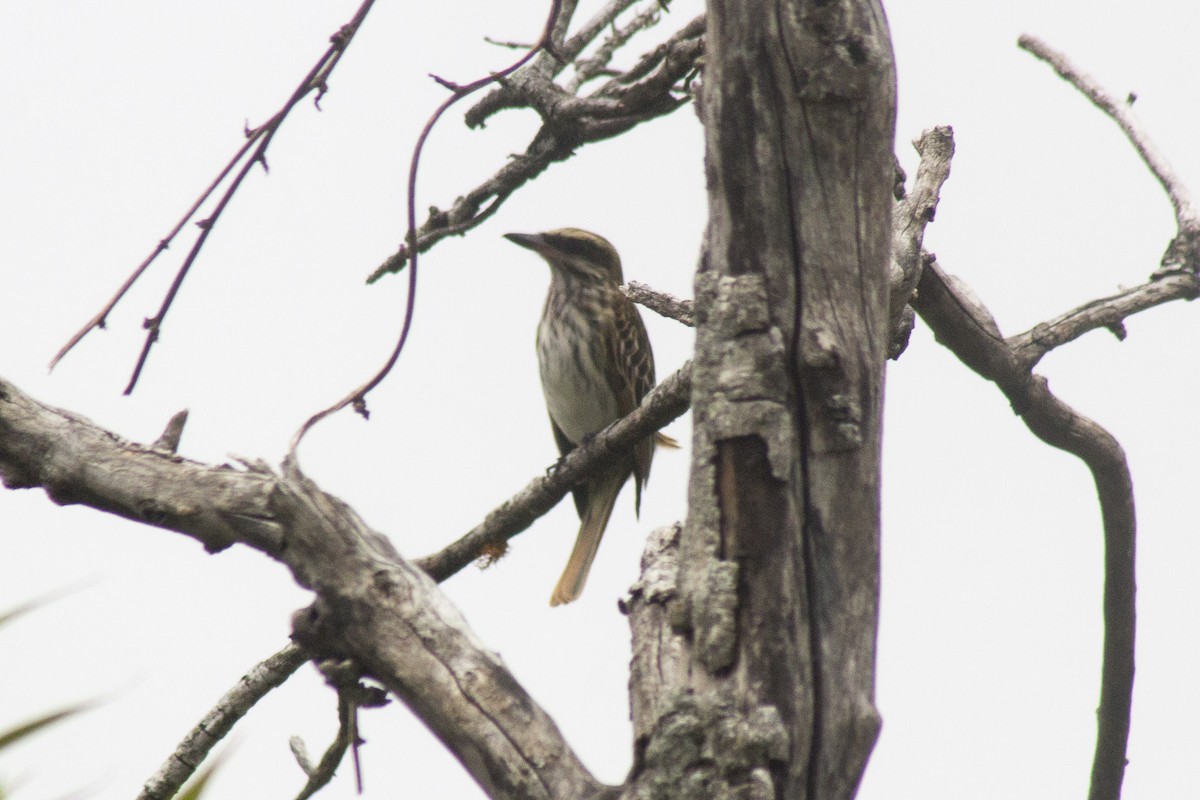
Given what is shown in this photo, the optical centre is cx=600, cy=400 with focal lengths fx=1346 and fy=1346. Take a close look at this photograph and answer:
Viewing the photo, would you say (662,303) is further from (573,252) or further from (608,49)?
(573,252)

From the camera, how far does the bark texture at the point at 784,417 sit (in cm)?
210

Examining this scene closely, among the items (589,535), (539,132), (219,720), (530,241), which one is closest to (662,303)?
(539,132)

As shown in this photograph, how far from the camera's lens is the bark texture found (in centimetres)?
210

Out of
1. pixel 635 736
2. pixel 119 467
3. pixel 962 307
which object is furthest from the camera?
pixel 962 307

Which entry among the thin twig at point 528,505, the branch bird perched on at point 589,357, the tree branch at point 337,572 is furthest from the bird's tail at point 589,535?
the tree branch at point 337,572

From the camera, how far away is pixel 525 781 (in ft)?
7.19

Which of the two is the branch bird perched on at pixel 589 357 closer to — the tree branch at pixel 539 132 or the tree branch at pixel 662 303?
the tree branch at pixel 539 132

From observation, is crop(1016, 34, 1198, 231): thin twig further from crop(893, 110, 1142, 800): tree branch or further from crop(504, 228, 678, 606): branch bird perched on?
crop(504, 228, 678, 606): branch bird perched on

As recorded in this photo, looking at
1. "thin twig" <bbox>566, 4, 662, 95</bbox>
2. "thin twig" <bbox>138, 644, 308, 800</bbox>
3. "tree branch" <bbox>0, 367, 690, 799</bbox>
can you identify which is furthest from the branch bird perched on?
"tree branch" <bbox>0, 367, 690, 799</bbox>

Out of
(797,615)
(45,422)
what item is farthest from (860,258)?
(45,422)

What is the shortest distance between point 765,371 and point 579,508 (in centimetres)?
451

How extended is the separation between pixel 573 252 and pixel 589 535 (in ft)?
4.91

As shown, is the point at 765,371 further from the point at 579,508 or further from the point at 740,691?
the point at 579,508

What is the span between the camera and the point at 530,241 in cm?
682
